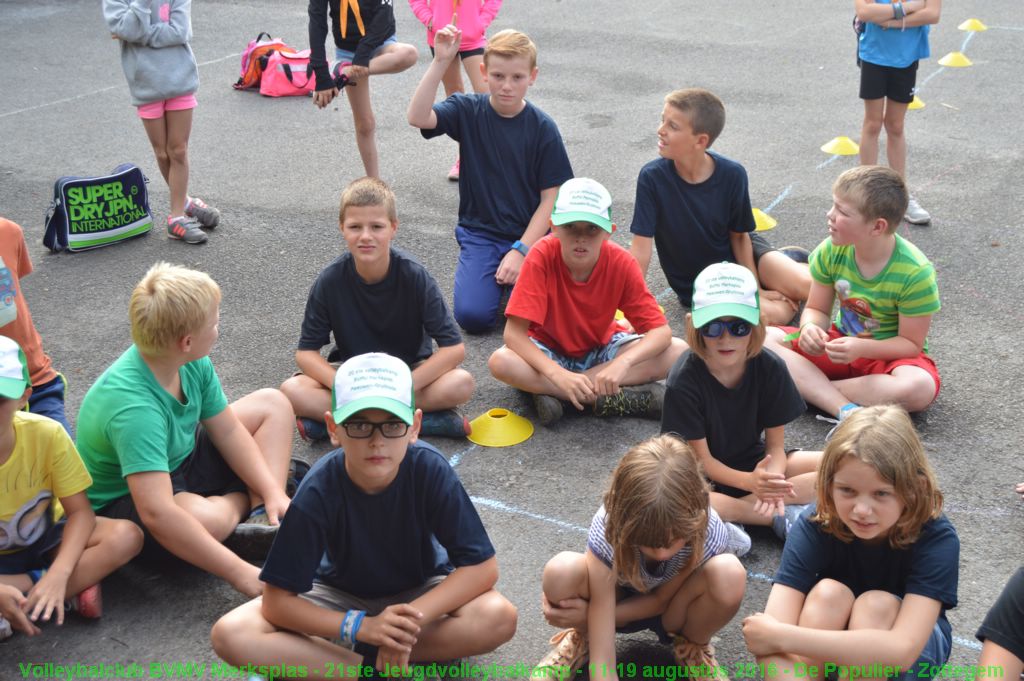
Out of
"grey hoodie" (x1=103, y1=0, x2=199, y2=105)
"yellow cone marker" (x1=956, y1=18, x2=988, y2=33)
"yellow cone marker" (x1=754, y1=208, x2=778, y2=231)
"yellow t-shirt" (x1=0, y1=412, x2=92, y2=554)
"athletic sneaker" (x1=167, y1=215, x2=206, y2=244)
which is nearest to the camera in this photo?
"yellow t-shirt" (x1=0, y1=412, x2=92, y2=554)

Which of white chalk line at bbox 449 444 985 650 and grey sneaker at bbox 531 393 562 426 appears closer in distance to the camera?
white chalk line at bbox 449 444 985 650

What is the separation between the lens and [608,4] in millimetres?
12789

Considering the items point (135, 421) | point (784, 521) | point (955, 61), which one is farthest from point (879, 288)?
point (955, 61)

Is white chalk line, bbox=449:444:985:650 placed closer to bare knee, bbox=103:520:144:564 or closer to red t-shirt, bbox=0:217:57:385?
bare knee, bbox=103:520:144:564

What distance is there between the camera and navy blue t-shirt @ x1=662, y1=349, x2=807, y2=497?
3760 millimetres

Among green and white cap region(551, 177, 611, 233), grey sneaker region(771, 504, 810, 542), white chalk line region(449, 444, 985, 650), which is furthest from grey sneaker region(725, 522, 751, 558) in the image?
green and white cap region(551, 177, 611, 233)

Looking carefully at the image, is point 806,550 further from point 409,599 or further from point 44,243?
point 44,243

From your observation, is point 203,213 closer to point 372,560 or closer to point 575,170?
point 575,170

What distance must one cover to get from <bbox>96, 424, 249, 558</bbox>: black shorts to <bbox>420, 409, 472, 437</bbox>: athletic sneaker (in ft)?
3.11

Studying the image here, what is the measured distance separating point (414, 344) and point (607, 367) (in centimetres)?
84

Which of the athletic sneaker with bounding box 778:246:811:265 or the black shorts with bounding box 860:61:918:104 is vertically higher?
the black shorts with bounding box 860:61:918:104

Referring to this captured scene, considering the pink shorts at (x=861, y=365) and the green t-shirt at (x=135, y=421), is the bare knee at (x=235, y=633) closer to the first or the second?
the green t-shirt at (x=135, y=421)

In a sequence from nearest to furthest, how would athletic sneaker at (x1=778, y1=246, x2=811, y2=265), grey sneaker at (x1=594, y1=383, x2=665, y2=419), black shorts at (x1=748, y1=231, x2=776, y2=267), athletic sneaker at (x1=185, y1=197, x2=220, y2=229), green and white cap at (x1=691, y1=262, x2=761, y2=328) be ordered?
green and white cap at (x1=691, y1=262, x2=761, y2=328) < grey sneaker at (x1=594, y1=383, x2=665, y2=419) < black shorts at (x1=748, y1=231, x2=776, y2=267) < athletic sneaker at (x1=778, y1=246, x2=811, y2=265) < athletic sneaker at (x1=185, y1=197, x2=220, y2=229)

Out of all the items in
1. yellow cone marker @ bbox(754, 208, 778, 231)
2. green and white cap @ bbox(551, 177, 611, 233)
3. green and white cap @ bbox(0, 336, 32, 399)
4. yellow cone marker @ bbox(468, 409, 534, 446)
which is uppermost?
green and white cap @ bbox(551, 177, 611, 233)
